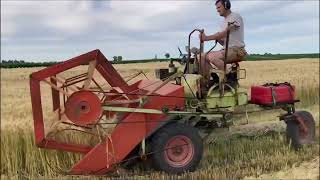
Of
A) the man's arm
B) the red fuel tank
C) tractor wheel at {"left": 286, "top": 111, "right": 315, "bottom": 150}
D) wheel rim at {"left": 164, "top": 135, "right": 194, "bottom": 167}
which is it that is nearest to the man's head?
the man's arm

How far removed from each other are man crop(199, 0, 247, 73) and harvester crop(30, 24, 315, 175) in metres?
0.12

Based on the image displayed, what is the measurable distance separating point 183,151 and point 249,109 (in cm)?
154

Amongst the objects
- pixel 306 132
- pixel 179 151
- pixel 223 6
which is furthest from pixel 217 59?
pixel 306 132

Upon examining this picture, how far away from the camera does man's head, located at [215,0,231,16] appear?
726 centimetres

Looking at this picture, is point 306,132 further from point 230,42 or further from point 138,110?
point 138,110

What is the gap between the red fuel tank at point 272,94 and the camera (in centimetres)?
795

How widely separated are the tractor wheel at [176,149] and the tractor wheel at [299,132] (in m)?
2.00

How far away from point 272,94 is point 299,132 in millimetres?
820

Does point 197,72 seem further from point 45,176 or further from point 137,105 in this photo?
point 45,176

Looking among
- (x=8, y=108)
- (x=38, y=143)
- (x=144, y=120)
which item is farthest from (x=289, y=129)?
(x=8, y=108)

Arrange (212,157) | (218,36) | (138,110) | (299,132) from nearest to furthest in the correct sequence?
1. (138,110)
2. (218,36)
3. (212,157)
4. (299,132)

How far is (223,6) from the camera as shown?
7.26 meters

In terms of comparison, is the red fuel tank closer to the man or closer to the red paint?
the man

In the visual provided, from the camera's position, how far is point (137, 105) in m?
6.58
